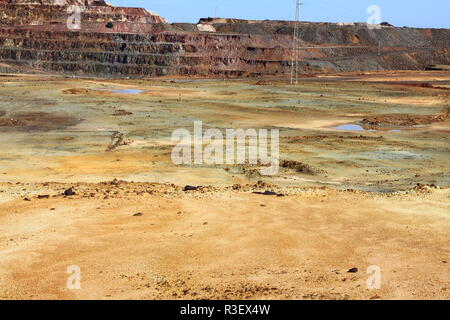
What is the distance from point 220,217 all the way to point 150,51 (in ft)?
273

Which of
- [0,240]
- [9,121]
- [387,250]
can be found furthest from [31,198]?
[9,121]

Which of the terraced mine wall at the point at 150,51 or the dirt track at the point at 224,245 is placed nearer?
the dirt track at the point at 224,245

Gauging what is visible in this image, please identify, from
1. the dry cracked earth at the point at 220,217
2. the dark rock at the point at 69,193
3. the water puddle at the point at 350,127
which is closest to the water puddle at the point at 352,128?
the water puddle at the point at 350,127

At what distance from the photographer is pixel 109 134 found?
33.8 metres

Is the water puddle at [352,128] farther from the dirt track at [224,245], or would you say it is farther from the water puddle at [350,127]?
the dirt track at [224,245]

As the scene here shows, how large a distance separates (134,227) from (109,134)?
66.3ft

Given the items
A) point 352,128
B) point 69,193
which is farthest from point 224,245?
point 352,128

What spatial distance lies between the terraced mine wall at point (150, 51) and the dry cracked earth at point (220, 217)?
A: 186ft

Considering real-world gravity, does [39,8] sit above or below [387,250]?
above

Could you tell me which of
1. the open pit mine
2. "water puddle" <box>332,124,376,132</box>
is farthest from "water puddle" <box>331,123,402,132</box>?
the open pit mine

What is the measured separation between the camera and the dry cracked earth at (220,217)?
10938mm

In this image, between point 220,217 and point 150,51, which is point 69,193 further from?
point 150,51
